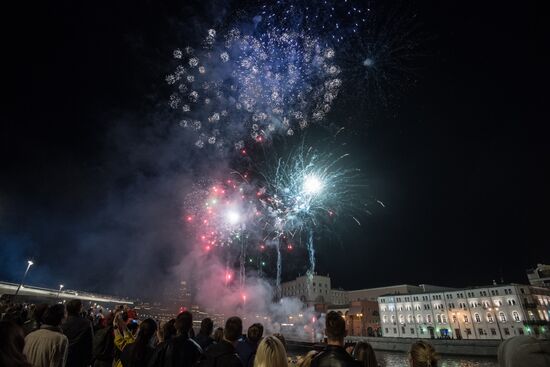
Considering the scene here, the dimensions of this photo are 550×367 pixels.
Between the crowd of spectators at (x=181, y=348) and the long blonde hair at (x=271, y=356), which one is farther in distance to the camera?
the long blonde hair at (x=271, y=356)

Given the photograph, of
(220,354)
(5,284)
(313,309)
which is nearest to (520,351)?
(220,354)

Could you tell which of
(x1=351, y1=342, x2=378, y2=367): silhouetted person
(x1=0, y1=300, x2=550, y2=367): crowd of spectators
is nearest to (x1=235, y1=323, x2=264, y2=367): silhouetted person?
(x1=0, y1=300, x2=550, y2=367): crowd of spectators

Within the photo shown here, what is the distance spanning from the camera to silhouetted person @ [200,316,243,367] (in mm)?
4371

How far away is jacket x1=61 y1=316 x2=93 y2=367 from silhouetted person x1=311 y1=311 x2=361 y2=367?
17.4ft

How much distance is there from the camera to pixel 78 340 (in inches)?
243

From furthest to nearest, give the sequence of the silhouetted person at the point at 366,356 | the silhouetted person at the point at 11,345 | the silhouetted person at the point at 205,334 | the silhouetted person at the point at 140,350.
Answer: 1. the silhouetted person at the point at 205,334
2. the silhouetted person at the point at 140,350
3. the silhouetted person at the point at 366,356
4. the silhouetted person at the point at 11,345

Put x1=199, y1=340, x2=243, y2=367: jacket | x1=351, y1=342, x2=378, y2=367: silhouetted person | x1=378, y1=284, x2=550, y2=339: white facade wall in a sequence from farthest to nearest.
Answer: x1=378, y1=284, x2=550, y2=339: white facade wall → x1=351, y1=342, x2=378, y2=367: silhouetted person → x1=199, y1=340, x2=243, y2=367: jacket

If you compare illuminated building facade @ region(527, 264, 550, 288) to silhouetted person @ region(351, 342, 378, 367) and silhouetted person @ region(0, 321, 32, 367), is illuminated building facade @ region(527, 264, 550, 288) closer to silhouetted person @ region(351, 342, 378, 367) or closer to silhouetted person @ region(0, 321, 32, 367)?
silhouetted person @ region(351, 342, 378, 367)

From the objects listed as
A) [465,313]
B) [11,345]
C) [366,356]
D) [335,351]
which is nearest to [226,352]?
[335,351]

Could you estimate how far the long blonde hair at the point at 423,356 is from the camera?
4.57 metres

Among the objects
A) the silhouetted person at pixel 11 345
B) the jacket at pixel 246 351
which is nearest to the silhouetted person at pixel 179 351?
the jacket at pixel 246 351

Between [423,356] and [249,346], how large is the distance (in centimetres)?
346

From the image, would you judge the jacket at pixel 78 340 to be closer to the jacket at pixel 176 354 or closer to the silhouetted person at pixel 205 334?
the jacket at pixel 176 354

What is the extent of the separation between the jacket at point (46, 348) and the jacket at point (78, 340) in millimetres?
1430
